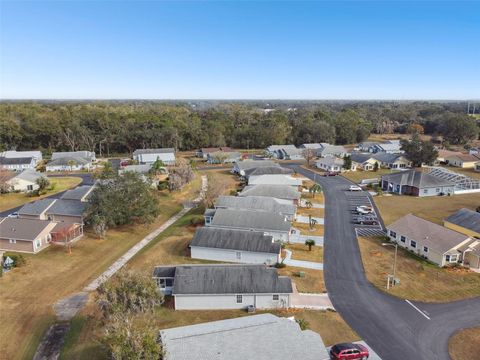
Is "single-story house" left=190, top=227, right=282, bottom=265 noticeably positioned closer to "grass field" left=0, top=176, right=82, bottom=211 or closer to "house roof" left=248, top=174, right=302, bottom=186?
"house roof" left=248, top=174, right=302, bottom=186

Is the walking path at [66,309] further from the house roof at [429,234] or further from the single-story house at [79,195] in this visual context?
the house roof at [429,234]

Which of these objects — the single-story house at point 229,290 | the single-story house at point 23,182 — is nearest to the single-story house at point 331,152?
the single-story house at point 23,182

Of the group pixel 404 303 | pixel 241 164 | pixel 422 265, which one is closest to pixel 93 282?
pixel 404 303

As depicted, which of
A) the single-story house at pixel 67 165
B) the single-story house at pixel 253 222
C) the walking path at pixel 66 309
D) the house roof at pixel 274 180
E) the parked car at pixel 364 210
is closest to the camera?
the walking path at pixel 66 309

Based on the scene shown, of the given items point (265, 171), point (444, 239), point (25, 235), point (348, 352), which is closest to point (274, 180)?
point (265, 171)

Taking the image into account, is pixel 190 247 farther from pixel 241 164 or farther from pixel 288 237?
pixel 241 164

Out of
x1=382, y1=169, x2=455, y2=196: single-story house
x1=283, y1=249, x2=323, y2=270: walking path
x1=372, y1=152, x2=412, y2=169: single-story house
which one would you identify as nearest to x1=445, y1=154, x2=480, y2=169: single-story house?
x1=372, y1=152, x2=412, y2=169: single-story house
